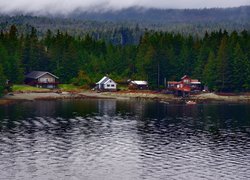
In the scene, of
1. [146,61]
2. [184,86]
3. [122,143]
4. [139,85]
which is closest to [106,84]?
[139,85]

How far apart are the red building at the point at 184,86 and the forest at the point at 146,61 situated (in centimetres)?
364

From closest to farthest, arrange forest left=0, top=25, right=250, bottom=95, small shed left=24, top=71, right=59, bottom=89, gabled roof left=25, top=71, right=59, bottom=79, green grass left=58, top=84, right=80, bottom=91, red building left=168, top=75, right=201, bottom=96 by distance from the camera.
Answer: forest left=0, top=25, right=250, bottom=95
green grass left=58, top=84, right=80, bottom=91
red building left=168, top=75, right=201, bottom=96
gabled roof left=25, top=71, right=59, bottom=79
small shed left=24, top=71, right=59, bottom=89

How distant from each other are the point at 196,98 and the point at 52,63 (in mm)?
51837

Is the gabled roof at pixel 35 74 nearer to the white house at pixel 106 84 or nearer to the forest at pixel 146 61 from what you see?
the forest at pixel 146 61

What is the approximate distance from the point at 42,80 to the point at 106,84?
69.4 feet

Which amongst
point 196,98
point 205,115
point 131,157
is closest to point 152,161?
point 131,157

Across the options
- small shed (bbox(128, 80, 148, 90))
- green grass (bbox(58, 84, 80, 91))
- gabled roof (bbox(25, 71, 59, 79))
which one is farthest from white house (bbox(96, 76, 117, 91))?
gabled roof (bbox(25, 71, 59, 79))

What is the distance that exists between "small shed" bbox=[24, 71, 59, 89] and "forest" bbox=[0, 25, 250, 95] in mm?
3615

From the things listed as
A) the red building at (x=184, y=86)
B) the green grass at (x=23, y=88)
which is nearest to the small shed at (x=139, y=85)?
the red building at (x=184, y=86)

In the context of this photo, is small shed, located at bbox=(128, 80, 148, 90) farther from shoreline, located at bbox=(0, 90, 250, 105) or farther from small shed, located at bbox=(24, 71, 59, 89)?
small shed, located at bbox=(24, 71, 59, 89)

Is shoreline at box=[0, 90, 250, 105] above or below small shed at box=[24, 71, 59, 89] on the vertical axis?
below

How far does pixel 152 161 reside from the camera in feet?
260

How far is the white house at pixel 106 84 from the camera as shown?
590 feet

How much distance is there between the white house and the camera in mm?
179875
